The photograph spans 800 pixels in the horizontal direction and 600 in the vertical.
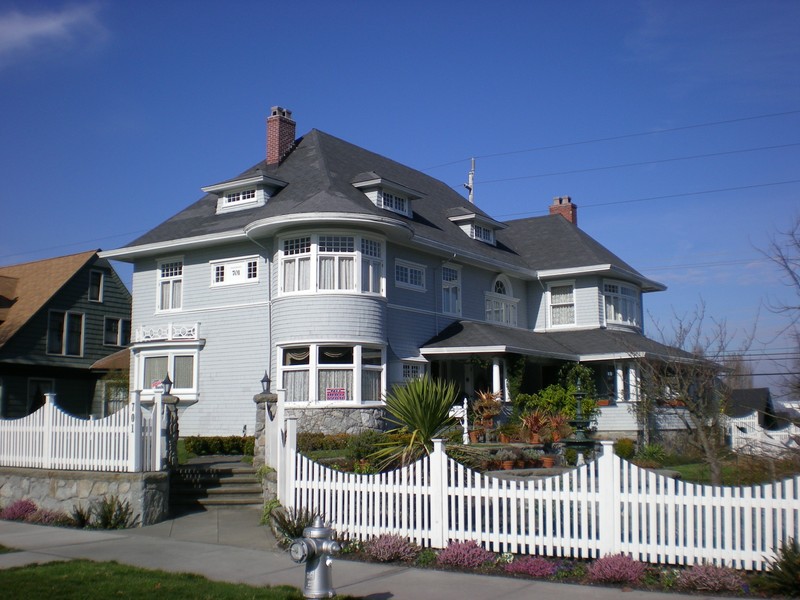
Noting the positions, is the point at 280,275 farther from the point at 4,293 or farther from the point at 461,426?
the point at 4,293

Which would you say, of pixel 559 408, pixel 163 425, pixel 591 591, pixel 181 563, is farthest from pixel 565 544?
pixel 559 408

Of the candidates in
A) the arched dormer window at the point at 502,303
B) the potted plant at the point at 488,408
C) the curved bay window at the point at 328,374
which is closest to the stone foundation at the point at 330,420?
the curved bay window at the point at 328,374

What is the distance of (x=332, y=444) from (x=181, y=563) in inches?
358

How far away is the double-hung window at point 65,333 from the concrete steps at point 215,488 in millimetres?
18715

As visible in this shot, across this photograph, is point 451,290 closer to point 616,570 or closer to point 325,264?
point 325,264

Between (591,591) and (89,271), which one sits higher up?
(89,271)

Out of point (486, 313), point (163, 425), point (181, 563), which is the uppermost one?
point (486, 313)

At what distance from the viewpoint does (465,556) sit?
945 cm

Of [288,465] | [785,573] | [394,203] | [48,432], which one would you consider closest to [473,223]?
[394,203]

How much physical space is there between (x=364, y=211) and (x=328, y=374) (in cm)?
434

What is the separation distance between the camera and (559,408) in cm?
2625

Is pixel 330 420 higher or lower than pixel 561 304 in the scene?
lower

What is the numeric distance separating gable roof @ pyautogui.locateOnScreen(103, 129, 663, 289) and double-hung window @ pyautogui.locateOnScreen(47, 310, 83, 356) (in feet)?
25.8

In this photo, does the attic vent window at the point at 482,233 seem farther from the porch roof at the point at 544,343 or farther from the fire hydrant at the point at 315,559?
the fire hydrant at the point at 315,559
